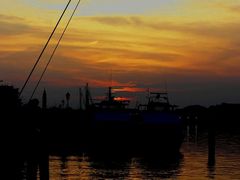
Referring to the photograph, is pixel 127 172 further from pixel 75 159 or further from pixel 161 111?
pixel 161 111

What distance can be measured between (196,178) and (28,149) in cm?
1984

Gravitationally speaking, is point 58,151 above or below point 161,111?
below

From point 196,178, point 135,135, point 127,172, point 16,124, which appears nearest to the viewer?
point 16,124

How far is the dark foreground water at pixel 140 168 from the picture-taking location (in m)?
44.0

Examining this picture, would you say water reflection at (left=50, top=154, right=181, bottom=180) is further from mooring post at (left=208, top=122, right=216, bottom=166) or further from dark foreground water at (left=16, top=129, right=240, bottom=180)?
mooring post at (left=208, top=122, right=216, bottom=166)

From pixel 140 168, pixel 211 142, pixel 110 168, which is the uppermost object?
pixel 211 142

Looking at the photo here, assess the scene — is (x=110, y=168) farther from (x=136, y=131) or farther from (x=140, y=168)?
(x=136, y=131)

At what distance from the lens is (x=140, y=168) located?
2010 inches

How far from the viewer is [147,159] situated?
5969 cm

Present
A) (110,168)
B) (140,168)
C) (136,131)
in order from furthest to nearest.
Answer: (136,131) < (140,168) < (110,168)

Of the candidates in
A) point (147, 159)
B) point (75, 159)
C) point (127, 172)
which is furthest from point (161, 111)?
point (127, 172)

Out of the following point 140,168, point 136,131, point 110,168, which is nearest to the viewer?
point 110,168

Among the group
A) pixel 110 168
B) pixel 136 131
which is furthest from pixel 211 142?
pixel 136 131

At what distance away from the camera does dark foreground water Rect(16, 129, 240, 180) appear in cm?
4403
